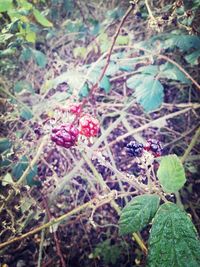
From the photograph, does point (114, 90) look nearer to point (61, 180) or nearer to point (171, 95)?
point (171, 95)

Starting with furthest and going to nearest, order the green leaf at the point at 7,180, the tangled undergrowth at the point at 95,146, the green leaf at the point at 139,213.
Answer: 1. the tangled undergrowth at the point at 95,146
2. the green leaf at the point at 7,180
3. the green leaf at the point at 139,213

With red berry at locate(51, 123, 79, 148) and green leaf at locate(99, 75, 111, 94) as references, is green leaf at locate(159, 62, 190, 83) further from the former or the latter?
red berry at locate(51, 123, 79, 148)

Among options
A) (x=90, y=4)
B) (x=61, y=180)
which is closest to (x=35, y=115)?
(x=61, y=180)

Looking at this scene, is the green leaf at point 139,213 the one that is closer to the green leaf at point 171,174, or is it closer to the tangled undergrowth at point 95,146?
the green leaf at point 171,174

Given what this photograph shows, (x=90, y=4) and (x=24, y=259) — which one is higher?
(x=90, y=4)

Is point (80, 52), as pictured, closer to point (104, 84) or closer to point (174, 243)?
point (104, 84)

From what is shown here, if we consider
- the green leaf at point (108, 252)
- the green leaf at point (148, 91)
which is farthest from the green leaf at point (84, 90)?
the green leaf at point (108, 252)
